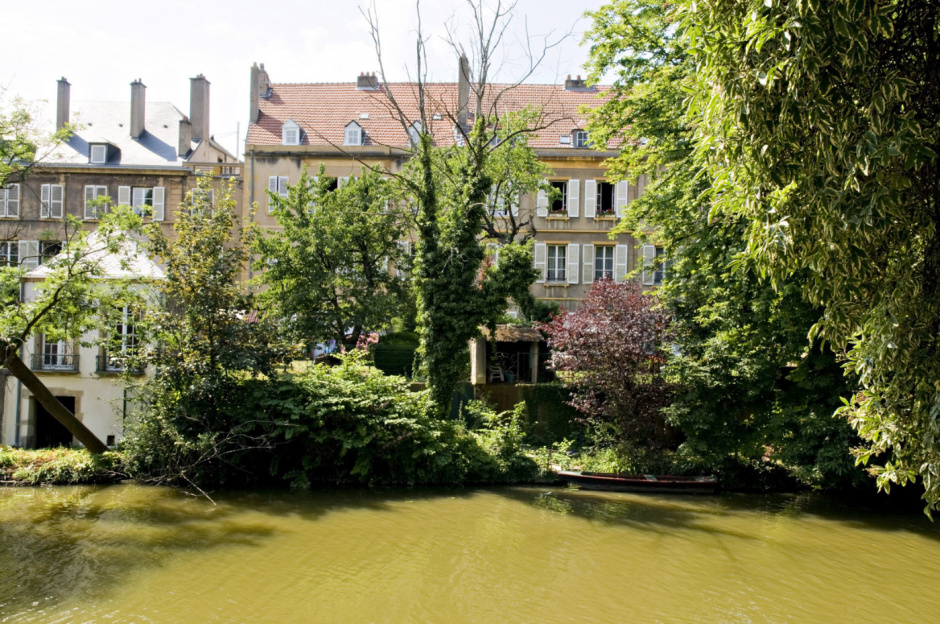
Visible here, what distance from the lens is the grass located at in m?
15.6

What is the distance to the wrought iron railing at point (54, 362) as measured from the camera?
68.2ft

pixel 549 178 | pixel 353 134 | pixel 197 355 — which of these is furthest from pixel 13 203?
pixel 197 355

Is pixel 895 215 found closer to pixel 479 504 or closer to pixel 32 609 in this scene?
pixel 32 609

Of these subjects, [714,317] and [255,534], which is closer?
[255,534]

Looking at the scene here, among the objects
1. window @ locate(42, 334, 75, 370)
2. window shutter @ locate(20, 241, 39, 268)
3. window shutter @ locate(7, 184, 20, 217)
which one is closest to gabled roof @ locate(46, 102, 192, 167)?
window shutter @ locate(7, 184, 20, 217)

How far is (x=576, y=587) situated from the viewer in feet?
33.3

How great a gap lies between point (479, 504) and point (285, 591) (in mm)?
6131

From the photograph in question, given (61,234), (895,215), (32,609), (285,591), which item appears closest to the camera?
(895,215)

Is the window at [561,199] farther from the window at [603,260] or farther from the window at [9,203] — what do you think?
the window at [9,203]

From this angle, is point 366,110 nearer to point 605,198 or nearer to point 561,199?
point 561,199

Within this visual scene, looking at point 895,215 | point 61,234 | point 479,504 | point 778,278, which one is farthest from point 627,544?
point 61,234

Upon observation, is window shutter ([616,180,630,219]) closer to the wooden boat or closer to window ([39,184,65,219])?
the wooden boat

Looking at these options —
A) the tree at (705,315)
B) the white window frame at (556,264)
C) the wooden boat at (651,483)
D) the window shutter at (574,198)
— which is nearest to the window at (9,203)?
the white window frame at (556,264)

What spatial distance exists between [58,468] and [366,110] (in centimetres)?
2517
